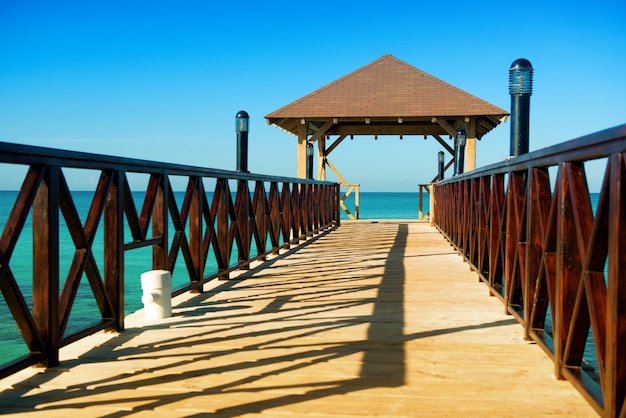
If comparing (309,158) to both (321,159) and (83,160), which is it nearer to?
(321,159)

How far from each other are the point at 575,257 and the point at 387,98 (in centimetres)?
1281

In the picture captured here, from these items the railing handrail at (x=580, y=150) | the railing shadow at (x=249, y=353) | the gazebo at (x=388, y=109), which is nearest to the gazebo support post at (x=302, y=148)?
the gazebo at (x=388, y=109)

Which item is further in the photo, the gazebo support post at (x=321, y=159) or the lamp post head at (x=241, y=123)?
the gazebo support post at (x=321, y=159)

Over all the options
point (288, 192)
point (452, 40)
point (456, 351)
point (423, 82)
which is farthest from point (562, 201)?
point (452, 40)

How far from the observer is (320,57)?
26.2 meters

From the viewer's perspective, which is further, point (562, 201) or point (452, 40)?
point (452, 40)

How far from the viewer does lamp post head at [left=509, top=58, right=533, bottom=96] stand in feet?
14.9

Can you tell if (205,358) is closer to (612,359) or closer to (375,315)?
(375,315)

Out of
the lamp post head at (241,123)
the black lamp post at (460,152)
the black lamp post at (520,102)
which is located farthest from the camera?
the black lamp post at (460,152)

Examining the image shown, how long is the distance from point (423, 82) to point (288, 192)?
337 inches

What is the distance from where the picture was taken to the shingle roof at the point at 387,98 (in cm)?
1386

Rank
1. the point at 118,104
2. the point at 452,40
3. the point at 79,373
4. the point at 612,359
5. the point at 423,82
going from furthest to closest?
the point at 118,104 < the point at 452,40 < the point at 423,82 < the point at 79,373 < the point at 612,359

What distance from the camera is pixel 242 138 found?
7113 millimetres

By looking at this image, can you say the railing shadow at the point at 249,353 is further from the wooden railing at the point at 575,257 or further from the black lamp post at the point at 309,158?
the black lamp post at the point at 309,158
